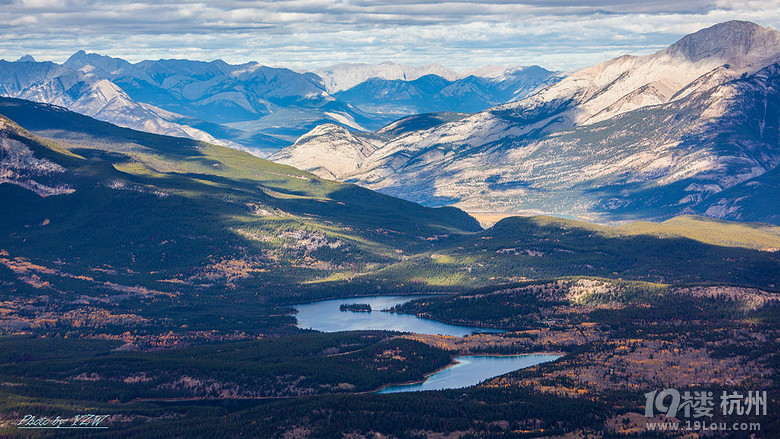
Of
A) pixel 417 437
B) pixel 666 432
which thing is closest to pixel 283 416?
pixel 417 437

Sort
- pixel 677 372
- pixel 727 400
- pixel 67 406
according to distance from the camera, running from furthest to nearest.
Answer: pixel 677 372 → pixel 67 406 → pixel 727 400

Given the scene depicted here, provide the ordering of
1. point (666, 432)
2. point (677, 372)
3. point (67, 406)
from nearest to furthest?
1. point (666, 432)
2. point (67, 406)
3. point (677, 372)

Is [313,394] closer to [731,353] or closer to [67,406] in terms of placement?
[67,406]

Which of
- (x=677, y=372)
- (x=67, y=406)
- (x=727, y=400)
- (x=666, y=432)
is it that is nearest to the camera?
(x=666, y=432)

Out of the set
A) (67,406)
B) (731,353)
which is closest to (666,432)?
(731,353)

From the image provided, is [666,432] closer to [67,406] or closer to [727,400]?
[727,400]

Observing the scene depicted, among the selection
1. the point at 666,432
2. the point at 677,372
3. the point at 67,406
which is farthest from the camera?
the point at 677,372

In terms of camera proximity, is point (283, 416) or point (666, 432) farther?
point (283, 416)

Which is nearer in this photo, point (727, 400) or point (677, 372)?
point (727, 400)
